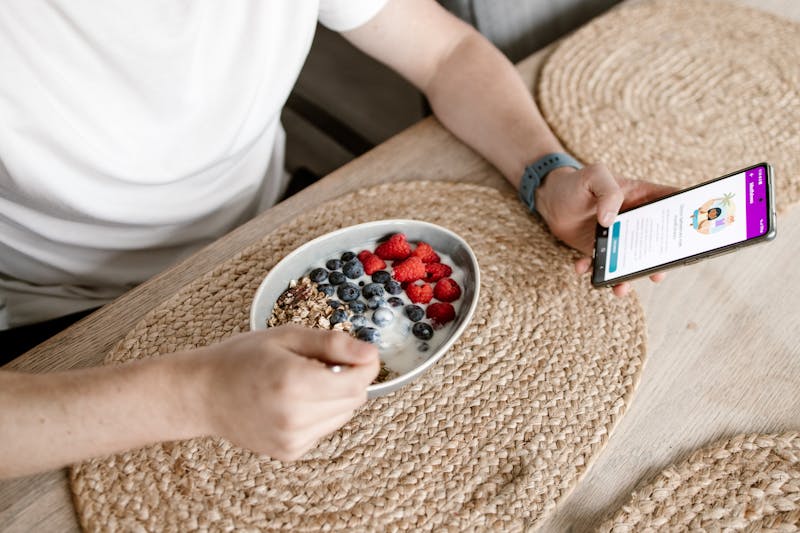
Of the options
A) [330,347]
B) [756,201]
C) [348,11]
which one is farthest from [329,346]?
[348,11]

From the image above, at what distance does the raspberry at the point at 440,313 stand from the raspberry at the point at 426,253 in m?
0.07

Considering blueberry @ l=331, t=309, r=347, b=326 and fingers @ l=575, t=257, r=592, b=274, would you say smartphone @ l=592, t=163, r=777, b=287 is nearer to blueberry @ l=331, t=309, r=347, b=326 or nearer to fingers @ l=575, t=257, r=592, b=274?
fingers @ l=575, t=257, r=592, b=274

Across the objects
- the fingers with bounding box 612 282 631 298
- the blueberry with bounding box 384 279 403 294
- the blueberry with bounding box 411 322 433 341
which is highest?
the blueberry with bounding box 384 279 403 294

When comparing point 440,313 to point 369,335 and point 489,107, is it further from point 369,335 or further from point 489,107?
point 489,107

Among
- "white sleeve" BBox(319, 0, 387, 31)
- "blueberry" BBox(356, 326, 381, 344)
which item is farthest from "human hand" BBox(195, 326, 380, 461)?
"white sleeve" BBox(319, 0, 387, 31)

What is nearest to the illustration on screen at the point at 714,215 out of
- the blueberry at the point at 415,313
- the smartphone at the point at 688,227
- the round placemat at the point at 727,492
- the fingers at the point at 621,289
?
the smartphone at the point at 688,227

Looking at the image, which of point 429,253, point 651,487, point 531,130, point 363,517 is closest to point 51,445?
point 363,517

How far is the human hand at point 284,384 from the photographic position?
22.4 inches

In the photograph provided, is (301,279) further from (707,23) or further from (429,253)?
(707,23)

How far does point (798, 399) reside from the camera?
0.75m

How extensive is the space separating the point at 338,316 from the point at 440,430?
17 centimetres

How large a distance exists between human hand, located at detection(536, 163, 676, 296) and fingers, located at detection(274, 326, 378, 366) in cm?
38

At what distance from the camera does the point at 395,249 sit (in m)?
0.80

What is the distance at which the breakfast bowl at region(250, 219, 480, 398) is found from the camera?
728 millimetres
